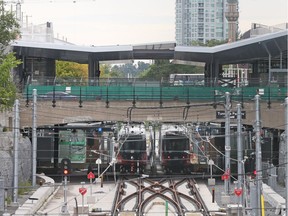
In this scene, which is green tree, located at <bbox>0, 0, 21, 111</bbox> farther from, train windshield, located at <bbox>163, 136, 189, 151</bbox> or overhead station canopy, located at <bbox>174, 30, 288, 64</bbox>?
overhead station canopy, located at <bbox>174, 30, 288, 64</bbox>

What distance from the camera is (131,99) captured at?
40.8 metres

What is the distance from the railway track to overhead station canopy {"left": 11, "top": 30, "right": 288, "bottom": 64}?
8.97m

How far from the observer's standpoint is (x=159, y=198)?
33.5 metres

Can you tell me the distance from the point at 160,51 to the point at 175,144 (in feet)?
28.6

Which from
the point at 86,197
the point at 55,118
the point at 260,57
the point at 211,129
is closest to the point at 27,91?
the point at 55,118

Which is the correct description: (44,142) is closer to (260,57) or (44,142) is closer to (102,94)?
(102,94)

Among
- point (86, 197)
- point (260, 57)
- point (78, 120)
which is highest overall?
point (260, 57)

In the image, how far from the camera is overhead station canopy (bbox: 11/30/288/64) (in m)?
45.2

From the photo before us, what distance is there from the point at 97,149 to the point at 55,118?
580 centimetres

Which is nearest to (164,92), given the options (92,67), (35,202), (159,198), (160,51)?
(159,198)

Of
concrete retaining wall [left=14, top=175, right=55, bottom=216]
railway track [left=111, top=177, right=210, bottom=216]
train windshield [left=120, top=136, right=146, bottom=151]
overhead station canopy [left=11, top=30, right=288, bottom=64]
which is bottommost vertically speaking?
Answer: railway track [left=111, top=177, right=210, bottom=216]

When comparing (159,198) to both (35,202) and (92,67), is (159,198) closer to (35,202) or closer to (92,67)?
(35,202)

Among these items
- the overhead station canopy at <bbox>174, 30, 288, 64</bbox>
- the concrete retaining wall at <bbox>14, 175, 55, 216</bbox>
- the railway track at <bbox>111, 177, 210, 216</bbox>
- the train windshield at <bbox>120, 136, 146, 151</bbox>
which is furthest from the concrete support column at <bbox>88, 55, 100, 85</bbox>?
the concrete retaining wall at <bbox>14, 175, 55, 216</bbox>

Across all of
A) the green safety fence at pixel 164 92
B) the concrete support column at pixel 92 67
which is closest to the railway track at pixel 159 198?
the green safety fence at pixel 164 92
